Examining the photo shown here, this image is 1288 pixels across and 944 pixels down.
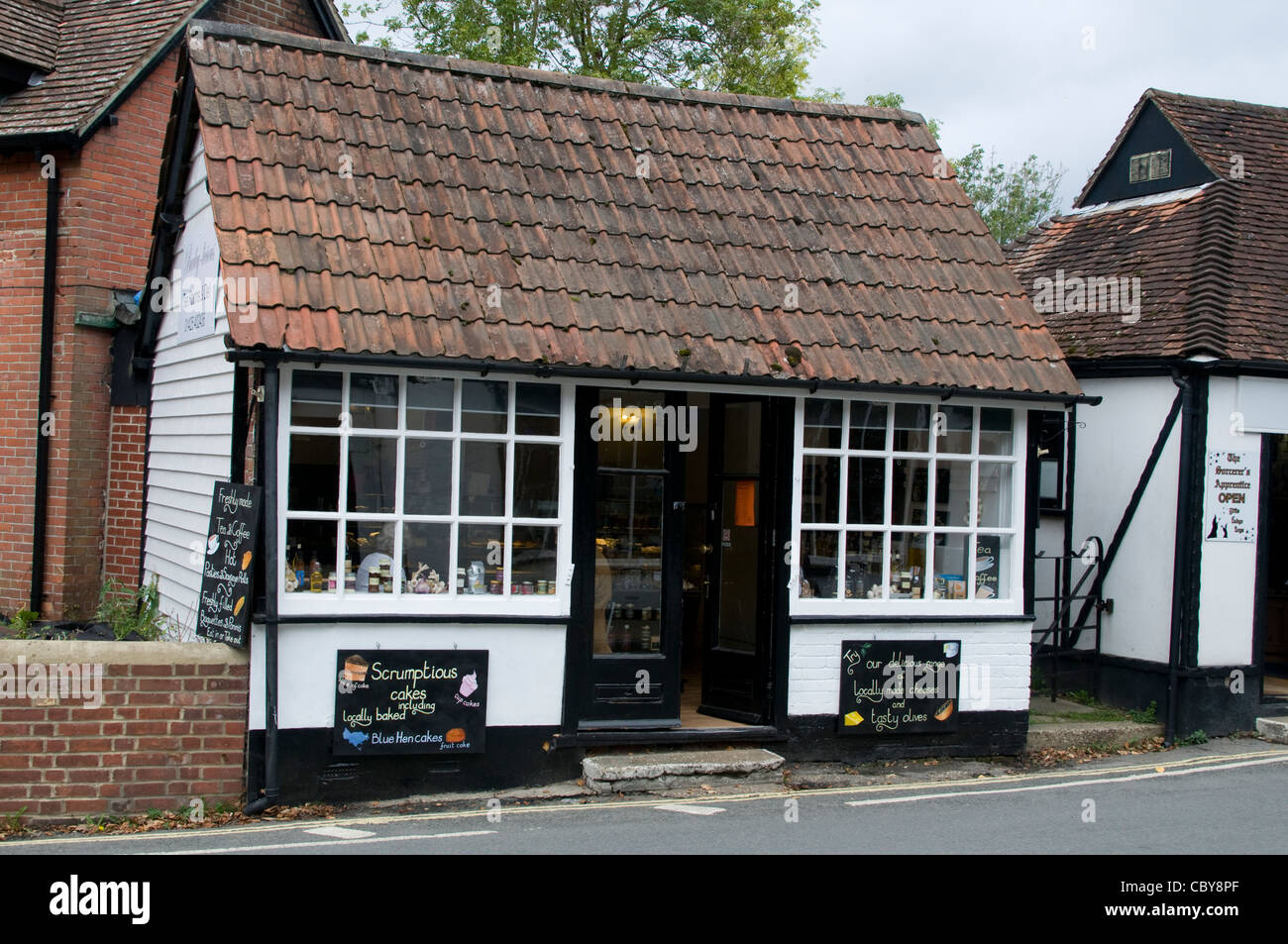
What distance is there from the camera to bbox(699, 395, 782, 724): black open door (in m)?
9.77

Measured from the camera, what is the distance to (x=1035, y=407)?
1024 cm

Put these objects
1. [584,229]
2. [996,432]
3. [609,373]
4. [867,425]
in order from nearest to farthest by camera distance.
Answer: [609,373]
[584,229]
[867,425]
[996,432]

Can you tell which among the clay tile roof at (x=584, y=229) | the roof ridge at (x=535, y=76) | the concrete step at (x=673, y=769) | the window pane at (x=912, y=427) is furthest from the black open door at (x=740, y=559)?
the roof ridge at (x=535, y=76)

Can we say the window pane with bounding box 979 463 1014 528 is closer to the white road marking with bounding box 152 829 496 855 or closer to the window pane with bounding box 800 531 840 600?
the window pane with bounding box 800 531 840 600

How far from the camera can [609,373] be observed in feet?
29.2

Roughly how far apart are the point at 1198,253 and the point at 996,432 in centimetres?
395

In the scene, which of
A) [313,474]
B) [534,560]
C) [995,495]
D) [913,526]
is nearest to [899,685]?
[913,526]

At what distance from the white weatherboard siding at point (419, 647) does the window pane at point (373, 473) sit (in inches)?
32.3

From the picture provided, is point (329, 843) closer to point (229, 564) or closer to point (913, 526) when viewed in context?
point (229, 564)

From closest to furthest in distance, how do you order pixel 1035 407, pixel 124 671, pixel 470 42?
pixel 124 671 < pixel 1035 407 < pixel 470 42

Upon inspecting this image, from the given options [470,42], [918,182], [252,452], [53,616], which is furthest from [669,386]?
[470,42]

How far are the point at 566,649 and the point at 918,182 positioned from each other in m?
5.41

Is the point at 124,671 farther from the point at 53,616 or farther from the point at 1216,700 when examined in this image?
the point at 1216,700

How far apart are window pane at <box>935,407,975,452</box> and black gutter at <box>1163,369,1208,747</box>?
8.79 ft
